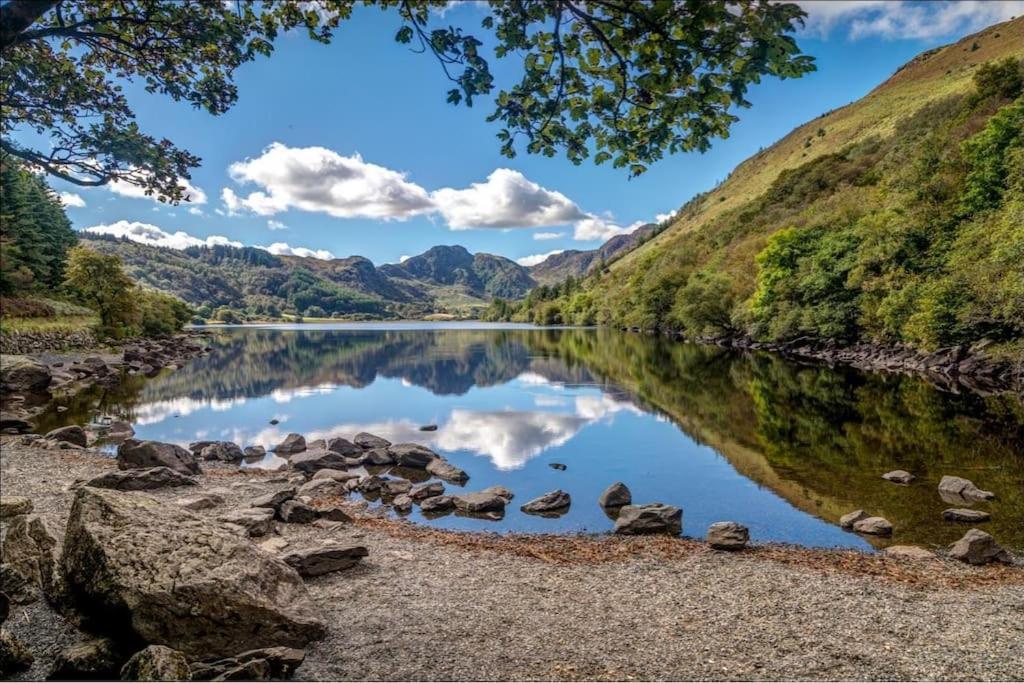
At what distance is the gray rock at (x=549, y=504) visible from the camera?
57.5 feet

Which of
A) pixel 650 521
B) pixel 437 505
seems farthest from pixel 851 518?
pixel 437 505

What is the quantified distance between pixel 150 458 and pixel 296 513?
8.07 metres

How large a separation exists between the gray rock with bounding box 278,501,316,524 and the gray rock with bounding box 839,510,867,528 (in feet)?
45.9

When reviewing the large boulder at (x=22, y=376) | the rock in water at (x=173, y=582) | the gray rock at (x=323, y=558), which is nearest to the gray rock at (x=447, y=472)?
the gray rock at (x=323, y=558)

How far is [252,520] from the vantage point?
14.0 m

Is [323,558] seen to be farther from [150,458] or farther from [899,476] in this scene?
[899,476]

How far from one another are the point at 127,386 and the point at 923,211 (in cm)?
6807

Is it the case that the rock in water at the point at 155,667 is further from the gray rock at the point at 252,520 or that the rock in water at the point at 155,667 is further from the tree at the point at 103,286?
the tree at the point at 103,286

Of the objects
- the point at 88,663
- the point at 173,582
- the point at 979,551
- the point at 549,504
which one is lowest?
the point at 549,504

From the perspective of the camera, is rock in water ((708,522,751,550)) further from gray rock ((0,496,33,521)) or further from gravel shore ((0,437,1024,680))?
gray rock ((0,496,33,521))

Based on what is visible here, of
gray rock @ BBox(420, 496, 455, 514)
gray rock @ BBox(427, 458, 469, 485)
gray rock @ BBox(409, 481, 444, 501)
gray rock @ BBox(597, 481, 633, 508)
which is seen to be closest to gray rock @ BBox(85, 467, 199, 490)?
gray rock @ BBox(409, 481, 444, 501)

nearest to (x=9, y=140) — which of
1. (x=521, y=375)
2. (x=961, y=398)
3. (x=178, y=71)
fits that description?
(x=178, y=71)

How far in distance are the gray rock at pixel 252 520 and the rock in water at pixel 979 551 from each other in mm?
15589

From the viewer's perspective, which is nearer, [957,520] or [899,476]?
[957,520]
